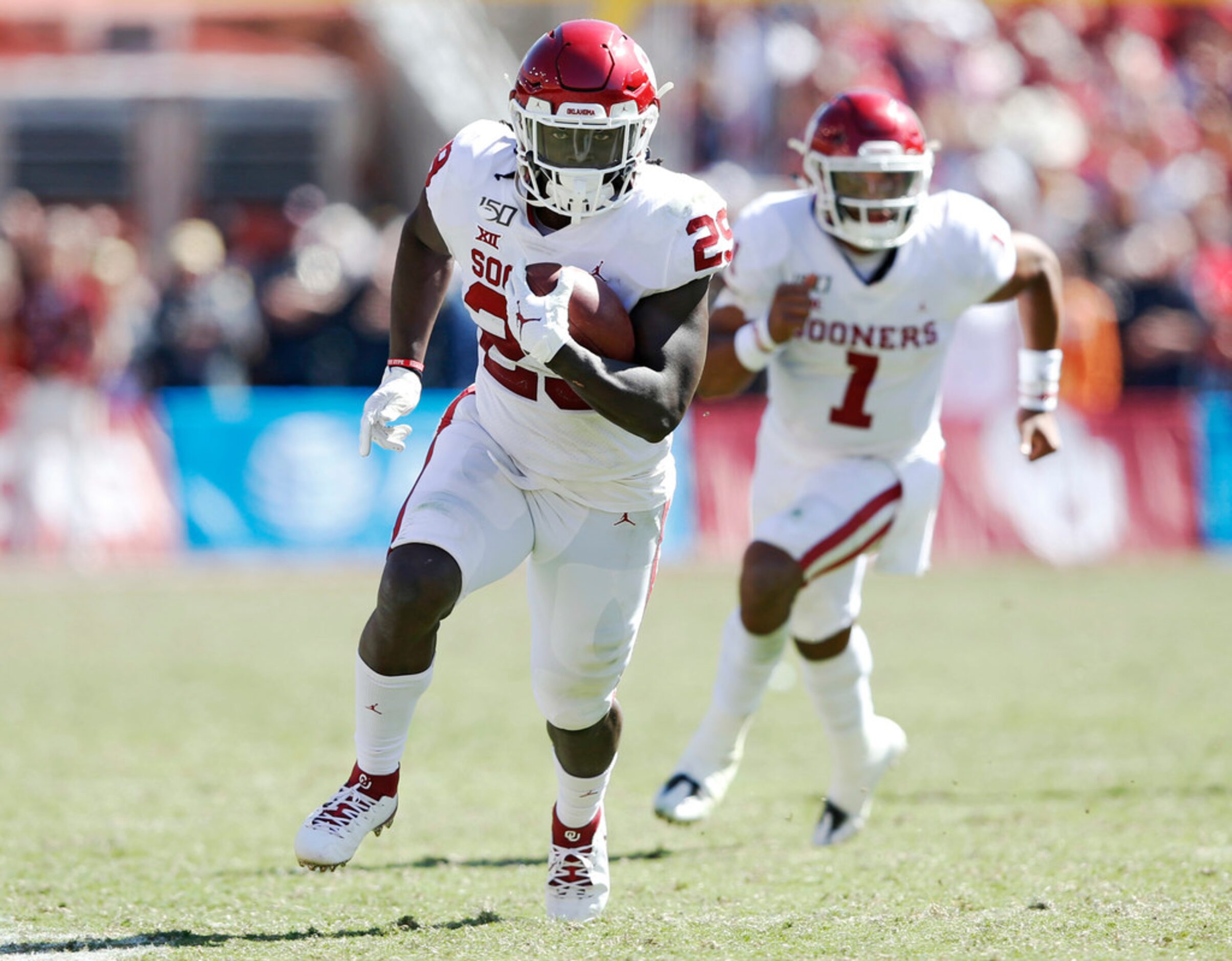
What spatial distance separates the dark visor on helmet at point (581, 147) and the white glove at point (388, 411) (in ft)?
2.16

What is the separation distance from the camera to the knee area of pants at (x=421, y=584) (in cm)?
400

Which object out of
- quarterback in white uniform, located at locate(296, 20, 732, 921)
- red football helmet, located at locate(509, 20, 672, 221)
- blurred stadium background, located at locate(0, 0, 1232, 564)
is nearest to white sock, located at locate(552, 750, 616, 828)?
quarterback in white uniform, located at locate(296, 20, 732, 921)

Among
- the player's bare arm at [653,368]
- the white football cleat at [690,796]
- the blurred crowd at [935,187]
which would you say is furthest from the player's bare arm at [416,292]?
the blurred crowd at [935,187]

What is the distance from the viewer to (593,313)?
3947 millimetres

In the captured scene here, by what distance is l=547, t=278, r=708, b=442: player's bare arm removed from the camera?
12.8ft

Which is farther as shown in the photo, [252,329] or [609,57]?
[252,329]

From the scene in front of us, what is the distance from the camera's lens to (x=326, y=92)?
15.6 metres

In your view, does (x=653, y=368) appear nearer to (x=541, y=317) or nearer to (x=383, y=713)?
(x=541, y=317)

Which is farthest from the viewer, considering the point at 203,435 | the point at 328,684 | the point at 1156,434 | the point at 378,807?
the point at 1156,434

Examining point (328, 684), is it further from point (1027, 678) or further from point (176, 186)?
point (176, 186)

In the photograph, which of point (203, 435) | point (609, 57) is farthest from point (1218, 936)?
point (203, 435)

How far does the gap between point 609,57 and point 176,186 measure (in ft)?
39.8

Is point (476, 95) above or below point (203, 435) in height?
above

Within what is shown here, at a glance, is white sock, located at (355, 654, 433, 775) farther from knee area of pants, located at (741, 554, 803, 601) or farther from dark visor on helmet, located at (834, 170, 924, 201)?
dark visor on helmet, located at (834, 170, 924, 201)
